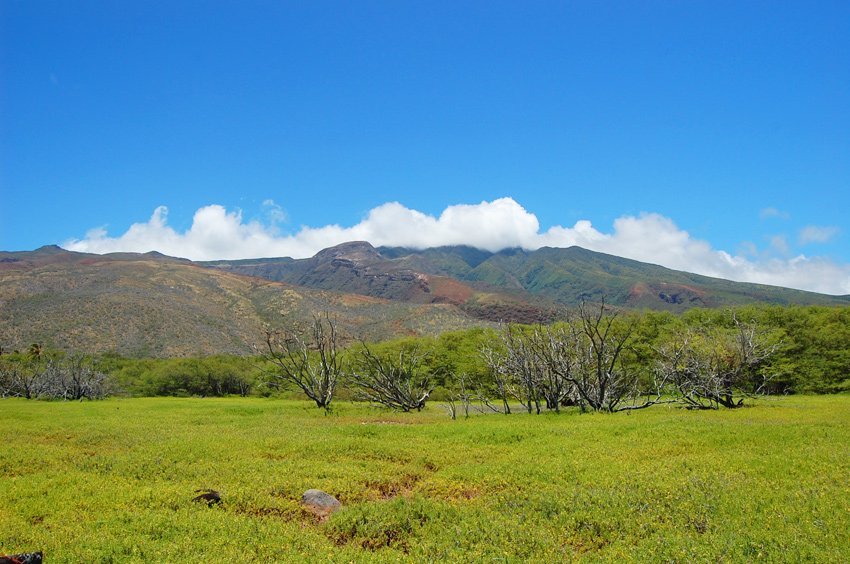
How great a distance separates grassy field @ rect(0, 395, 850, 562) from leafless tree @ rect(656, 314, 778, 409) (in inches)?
572

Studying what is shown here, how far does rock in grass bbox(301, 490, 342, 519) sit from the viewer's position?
12.5 meters

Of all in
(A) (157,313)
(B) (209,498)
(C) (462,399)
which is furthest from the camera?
(A) (157,313)

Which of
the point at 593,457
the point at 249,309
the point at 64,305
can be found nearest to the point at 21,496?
the point at 593,457

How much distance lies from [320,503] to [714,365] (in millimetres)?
38905

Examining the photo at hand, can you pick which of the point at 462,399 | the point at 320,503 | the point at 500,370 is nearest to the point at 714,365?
the point at 500,370

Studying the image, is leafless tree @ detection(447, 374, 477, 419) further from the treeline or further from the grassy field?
the grassy field

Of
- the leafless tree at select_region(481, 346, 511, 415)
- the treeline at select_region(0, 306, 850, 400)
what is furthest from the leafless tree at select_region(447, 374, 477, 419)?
the leafless tree at select_region(481, 346, 511, 415)

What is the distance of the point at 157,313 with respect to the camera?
12962cm

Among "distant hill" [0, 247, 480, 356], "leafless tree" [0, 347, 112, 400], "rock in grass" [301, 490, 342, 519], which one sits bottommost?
"leafless tree" [0, 347, 112, 400]

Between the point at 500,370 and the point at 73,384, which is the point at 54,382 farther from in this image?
the point at 500,370

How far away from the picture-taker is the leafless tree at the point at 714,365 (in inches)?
1416

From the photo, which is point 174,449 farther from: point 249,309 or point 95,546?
point 249,309

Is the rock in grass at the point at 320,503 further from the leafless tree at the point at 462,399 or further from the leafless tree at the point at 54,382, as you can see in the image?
the leafless tree at the point at 54,382

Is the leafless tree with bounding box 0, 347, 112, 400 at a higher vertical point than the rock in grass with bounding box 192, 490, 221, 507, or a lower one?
lower
